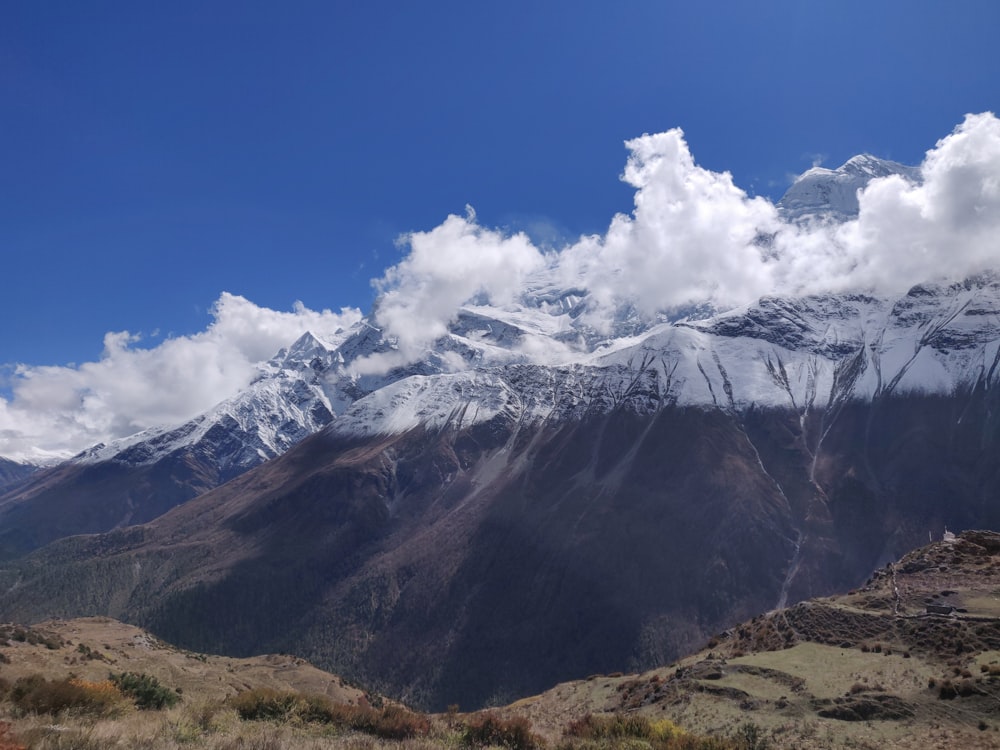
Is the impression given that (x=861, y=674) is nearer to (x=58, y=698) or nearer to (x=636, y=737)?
(x=636, y=737)

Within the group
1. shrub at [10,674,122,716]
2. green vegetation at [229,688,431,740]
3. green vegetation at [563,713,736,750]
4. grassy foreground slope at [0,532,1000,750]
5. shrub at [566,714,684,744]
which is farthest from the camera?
green vegetation at [229,688,431,740]

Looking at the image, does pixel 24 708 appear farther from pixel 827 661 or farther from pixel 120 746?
pixel 827 661

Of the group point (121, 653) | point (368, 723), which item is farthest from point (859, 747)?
point (121, 653)

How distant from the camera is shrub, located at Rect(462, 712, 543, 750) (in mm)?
25656

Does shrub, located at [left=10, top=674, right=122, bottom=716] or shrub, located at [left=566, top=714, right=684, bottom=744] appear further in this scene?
shrub, located at [left=566, top=714, right=684, bottom=744]

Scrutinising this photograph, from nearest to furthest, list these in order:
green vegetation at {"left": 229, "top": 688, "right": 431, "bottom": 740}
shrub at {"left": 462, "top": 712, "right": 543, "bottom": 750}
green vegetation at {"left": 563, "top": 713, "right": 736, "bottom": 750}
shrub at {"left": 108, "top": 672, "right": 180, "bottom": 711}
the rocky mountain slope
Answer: green vegetation at {"left": 563, "top": 713, "right": 736, "bottom": 750}
shrub at {"left": 462, "top": 712, "right": 543, "bottom": 750}
green vegetation at {"left": 229, "top": 688, "right": 431, "bottom": 740}
the rocky mountain slope
shrub at {"left": 108, "top": 672, "right": 180, "bottom": 711}

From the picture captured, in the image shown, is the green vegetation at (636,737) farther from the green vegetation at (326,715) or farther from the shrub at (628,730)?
the green vegetation at (326,715)

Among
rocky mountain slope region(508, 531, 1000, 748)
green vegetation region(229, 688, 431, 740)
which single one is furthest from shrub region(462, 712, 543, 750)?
rocky mountain slope region(508, 531, 1000, 748)

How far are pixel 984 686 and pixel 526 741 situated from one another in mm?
22077

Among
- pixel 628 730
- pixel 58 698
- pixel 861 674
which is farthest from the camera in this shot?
pixel 861 674

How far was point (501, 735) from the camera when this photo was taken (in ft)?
86.3

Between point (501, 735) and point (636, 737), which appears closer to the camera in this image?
point (501, 735)

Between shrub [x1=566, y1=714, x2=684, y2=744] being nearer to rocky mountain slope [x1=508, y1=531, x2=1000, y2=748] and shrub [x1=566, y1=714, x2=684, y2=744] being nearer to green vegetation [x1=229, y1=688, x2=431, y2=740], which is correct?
rocky mountain slope [x1=508, y1=531, x2=1000, y2=748]

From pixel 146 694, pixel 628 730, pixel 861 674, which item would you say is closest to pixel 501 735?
pixel 628 730
